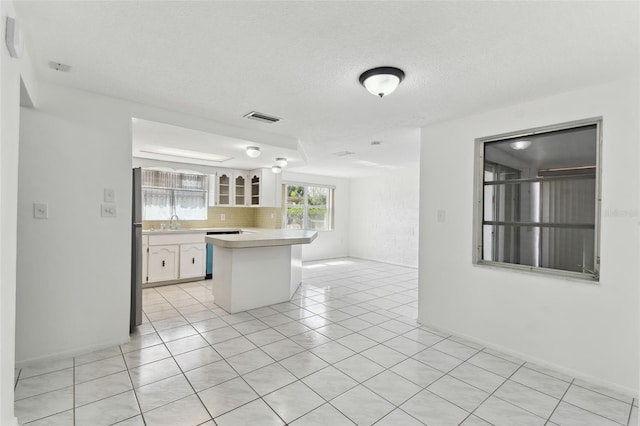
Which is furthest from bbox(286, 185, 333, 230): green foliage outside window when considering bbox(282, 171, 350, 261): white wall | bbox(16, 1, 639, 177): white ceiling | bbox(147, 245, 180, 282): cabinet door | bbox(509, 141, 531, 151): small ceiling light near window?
bbox(509, 141, 531, 151): small ceiling light near window

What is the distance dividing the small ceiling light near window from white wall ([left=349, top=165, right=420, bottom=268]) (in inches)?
147

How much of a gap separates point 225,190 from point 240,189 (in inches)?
13.3

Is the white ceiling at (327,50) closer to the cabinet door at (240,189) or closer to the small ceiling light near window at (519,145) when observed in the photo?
the small ceiling light near window at (519,145)

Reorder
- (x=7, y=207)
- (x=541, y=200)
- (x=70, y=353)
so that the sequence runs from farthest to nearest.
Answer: (x=541, y=200) → (x=70, y=353) → (x=7, y=207)

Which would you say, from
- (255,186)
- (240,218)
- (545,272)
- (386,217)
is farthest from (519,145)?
(240,218)

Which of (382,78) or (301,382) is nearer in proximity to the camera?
(382,78)

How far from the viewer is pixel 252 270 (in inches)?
157

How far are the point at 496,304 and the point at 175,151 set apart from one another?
4631mm

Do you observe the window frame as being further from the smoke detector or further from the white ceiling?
the smoke detector

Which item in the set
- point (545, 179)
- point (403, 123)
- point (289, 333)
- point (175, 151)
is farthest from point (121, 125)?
point (545, 179)

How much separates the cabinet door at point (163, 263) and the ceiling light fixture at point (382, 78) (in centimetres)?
437

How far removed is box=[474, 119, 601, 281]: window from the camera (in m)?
2.51

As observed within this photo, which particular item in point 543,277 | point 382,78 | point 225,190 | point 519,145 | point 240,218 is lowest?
point 543,277

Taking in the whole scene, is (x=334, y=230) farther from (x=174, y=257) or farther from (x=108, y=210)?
(x=108, y=210)
